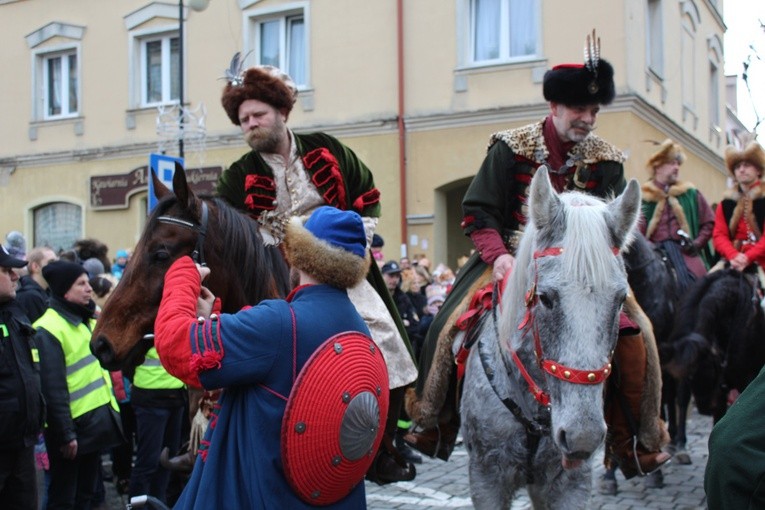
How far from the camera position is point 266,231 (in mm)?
4156

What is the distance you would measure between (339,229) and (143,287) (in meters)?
0.88

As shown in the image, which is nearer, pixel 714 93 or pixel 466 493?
pixel 466 493

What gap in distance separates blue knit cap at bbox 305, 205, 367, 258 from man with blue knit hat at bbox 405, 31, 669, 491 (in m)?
1.34

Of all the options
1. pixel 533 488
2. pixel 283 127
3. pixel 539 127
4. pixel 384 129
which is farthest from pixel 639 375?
pixel 384 129

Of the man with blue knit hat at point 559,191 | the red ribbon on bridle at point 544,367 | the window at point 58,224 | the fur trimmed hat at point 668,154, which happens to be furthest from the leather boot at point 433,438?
the window at point 58,224

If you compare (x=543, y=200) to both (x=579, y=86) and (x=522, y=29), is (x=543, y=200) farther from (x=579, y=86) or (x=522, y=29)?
(x=522, y=29)

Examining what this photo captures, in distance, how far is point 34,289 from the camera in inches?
283

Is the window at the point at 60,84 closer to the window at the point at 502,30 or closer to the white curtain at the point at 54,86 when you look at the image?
the white curtain at the point at 54,86

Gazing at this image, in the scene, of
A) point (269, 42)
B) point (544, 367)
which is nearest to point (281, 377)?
point (544, 367)

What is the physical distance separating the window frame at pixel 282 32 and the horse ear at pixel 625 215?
15.3 metres

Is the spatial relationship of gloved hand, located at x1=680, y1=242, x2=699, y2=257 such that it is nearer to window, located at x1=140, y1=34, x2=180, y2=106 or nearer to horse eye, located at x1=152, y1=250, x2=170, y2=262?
horse eye, located at x1=152, y1=250, x2=170, y2=262

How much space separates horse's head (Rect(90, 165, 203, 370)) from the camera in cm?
325

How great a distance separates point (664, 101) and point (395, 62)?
5803mm

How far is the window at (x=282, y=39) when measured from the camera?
18469 mm
